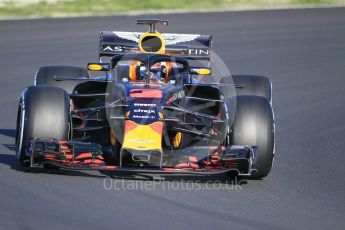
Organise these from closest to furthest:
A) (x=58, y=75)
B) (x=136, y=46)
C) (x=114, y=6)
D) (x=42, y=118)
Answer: (x=42, y=118) < (x=58, y=75) < (x=136, y=46) < (x=114, y=6)

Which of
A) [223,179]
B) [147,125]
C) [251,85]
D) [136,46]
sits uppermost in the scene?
[136,46]

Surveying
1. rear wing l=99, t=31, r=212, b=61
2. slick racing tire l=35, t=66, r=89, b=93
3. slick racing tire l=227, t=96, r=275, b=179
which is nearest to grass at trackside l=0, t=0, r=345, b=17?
rear wing l=99, t=31, r=212, b=61

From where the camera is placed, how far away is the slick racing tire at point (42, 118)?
10.7m

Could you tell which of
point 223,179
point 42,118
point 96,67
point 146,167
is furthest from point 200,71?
point 42,118

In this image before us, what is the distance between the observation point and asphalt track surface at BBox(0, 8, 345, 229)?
29.5 feet

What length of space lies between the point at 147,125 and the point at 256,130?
1252 millimetres

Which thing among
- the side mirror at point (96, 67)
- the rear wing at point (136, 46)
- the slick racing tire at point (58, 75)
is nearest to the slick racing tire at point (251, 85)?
the rear wing at point (136, 46)

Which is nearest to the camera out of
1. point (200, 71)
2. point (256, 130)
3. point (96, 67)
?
point (256, 130)

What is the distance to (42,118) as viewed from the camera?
10789mm

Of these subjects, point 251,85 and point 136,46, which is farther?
point 136,46

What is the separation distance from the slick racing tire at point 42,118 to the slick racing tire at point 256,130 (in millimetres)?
1930

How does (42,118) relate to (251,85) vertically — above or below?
below

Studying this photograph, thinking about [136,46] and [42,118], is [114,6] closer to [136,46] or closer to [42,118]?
[136,46]

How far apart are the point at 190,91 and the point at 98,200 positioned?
10.3 feet
